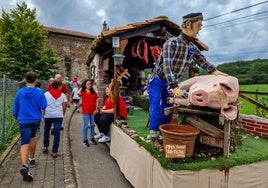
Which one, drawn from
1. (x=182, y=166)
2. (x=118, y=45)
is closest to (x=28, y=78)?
(x=118, y=45)

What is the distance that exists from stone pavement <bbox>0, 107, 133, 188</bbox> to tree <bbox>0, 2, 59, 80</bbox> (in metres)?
13.3

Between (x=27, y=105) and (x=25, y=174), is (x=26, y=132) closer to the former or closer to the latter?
(x=27, y=105)

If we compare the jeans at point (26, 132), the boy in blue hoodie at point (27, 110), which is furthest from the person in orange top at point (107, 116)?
the jeans at point (26, 132)

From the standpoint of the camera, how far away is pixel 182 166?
2.83 meters

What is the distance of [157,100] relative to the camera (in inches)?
142

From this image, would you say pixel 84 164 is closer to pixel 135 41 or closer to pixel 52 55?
pixel 135 41

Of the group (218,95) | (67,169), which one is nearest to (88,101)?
(67,169)

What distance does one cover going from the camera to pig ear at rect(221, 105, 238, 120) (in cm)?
280

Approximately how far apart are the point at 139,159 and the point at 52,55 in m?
17.0

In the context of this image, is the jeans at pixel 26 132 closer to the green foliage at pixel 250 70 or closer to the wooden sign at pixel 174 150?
the wooden sign at pixel 174 150

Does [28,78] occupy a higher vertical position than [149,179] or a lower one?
higher

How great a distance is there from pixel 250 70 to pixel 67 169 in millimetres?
41142

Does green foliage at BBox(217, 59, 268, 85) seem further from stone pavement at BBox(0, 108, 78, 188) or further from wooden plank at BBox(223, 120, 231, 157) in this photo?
wooden plank at BBox(223, 120, 231, 157)

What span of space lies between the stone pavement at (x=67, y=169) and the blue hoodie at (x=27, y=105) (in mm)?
924
